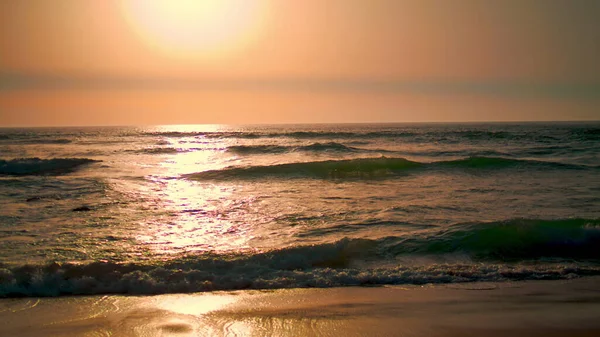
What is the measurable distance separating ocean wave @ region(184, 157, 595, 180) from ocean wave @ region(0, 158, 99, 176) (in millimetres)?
8459

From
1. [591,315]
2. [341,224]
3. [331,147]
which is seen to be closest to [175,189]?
[341,224]

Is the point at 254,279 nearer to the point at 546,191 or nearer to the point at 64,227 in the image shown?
the point at 64,227

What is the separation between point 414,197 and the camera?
13953 millimetres

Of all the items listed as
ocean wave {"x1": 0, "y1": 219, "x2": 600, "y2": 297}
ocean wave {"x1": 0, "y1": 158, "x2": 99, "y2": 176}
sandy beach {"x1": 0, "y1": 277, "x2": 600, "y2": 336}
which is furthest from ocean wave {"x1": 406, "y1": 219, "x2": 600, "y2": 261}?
ocean wave {"x1": 0, "y1": 158, "x2": 99, "y2": 176}

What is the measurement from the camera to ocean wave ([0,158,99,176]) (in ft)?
76.9

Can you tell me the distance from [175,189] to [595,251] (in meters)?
12.4

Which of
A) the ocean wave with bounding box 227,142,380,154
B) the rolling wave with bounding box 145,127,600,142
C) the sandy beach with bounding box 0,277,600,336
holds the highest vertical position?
the rolling wave with bounding box 145,127,600,142

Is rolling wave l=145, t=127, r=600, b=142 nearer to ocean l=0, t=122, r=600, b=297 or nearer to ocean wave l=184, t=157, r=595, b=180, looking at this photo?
ocean wave l=184, t=157, r=595, b=180

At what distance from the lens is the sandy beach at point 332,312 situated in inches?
202

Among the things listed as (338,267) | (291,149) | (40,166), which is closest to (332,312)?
(338,267)

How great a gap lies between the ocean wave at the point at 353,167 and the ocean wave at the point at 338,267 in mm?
11139

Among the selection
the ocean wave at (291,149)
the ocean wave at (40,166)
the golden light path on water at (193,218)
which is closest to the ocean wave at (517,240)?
the golden light path on water at (193,218)

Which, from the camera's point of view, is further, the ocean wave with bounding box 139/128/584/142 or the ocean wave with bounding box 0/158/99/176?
the ocean wave with bounding box 139/128/584/142

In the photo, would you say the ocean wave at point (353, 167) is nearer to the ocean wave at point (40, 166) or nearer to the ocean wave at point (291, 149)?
the ocean wave at point (40, 166)
